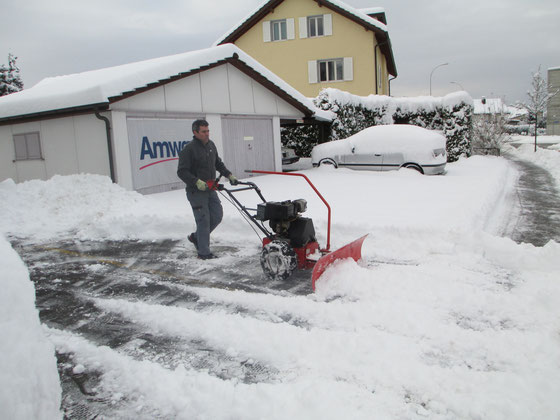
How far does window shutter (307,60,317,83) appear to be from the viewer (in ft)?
84.7

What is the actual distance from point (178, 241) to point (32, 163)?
7.48 metres

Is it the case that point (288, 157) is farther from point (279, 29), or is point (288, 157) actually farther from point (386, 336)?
point (386, 336)

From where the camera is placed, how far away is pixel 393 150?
14859 millimetres

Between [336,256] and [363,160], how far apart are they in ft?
37.1

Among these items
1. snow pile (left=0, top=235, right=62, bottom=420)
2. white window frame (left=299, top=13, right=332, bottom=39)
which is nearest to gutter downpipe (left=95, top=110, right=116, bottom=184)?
snow pile (left=0, top=235, right=62, bottom=420)

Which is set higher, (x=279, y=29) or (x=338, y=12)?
(x=338, y=12)

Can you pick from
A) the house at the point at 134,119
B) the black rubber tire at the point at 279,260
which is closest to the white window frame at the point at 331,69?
the house at the point at 134,119

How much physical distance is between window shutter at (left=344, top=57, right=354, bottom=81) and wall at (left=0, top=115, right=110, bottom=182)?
18.2 meters

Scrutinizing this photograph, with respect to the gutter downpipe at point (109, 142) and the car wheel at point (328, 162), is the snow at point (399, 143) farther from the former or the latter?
the gutter downpipe at point (109, 142)

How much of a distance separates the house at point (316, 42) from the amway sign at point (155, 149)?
15.3 metres

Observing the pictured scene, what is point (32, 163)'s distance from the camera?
12.2m

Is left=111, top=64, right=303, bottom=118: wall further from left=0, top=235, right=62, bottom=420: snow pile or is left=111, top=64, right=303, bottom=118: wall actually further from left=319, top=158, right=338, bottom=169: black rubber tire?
left=0, top=235, right=62, bottom=420: snow pile

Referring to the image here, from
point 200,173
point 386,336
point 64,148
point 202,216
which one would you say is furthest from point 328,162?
point 386,336

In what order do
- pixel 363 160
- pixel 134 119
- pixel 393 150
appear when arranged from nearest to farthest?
1. pixel 134 119
2. pixel 393 150
3. pixel 363 160
